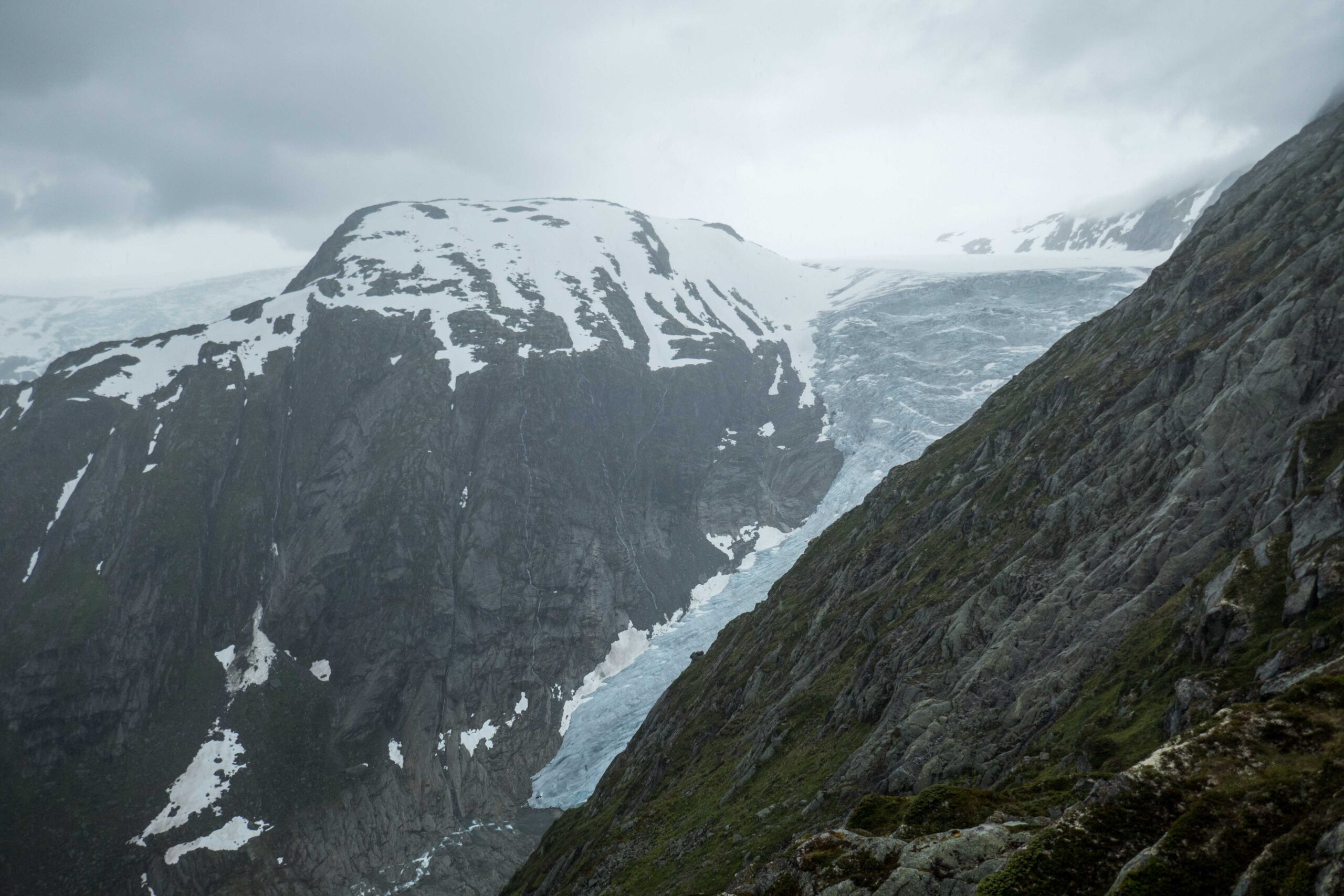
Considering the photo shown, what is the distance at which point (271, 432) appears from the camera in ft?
588

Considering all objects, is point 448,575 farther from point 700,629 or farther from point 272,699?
point 700,629

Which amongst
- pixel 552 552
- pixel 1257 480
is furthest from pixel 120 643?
pixel 1257 480

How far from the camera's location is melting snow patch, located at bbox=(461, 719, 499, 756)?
14200cm

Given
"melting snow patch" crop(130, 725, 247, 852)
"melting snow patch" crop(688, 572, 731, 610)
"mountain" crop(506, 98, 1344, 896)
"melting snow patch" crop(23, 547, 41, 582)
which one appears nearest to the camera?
"mountain" crop(506, 98, 1344, 896)

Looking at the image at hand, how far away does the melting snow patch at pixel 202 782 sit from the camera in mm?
122938

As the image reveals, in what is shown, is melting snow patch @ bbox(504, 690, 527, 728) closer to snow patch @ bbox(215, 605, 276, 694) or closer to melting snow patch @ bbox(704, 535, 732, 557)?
snow patch @ bbox(215, 605, 276, 694)

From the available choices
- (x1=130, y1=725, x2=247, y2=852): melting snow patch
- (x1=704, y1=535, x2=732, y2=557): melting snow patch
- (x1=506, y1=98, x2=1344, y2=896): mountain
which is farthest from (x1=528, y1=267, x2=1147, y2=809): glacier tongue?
(x1=130, y1=725, x2=247, y2=852): melting snow patch

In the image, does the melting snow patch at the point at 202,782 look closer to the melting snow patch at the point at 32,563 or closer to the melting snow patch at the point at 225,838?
the melting snow patch at the point at 225,838

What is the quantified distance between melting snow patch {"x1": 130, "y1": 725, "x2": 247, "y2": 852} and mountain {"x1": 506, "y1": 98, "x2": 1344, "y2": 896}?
7655 centimetres

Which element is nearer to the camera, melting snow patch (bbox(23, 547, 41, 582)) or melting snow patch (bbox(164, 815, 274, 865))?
melting snow patch (bbox(164, 815, 274, 865))

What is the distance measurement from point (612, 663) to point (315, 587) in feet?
209

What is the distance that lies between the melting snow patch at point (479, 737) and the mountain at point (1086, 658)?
59177mm

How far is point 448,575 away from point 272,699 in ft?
130

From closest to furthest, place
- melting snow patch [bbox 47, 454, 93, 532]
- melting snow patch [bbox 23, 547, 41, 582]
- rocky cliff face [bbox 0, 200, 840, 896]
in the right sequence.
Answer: rocky cliff face [bbox 0, 200, 840, 896] < melting snow patch [bbox 23, 547, 41, 582] < melting snow patch [bbox 47, 454, 93, 532]
